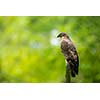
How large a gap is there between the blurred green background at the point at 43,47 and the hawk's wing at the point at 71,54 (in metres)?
0.04

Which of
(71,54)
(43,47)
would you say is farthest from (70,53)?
(43,47)

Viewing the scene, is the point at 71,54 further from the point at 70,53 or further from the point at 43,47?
the point at 43,47

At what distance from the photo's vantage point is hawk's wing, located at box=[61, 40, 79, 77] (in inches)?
100

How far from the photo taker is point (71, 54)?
256 cm

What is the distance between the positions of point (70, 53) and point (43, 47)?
251mm

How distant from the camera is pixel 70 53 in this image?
2.56m

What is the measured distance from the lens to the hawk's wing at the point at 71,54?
255 cm

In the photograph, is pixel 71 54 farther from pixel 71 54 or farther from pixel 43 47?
pixel 43 47

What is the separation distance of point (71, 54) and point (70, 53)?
0.01 meters

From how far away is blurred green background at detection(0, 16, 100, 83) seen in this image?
8.37 ft
